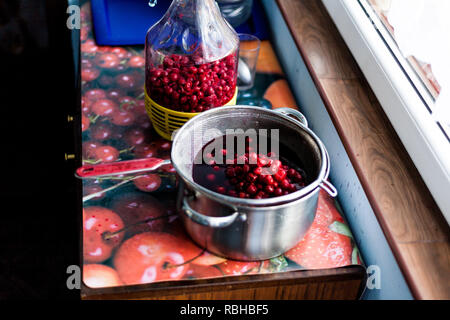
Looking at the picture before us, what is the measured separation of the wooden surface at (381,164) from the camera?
0.93m

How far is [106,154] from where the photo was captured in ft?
4.05

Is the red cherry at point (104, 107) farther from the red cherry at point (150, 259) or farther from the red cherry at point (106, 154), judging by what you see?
A: the red cherry at point (150, 259)

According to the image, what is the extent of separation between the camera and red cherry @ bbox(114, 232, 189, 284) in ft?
3.27

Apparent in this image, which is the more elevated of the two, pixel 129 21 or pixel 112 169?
pixel 129 21

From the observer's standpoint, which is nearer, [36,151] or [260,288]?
[260,288]

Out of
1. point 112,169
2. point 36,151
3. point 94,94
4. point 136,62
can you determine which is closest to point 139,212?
point 112,169

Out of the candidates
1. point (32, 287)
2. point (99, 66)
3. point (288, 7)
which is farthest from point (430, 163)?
point (32, 287)

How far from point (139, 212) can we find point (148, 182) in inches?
3.7

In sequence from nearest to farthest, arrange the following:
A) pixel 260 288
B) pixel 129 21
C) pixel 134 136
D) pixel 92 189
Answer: pixel 260 288, pixel 92 189, pixel 134 136, pixel 129 21

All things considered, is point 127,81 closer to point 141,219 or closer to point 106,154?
point 106,154

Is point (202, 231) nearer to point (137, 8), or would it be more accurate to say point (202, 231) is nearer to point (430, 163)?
point (430, 163)

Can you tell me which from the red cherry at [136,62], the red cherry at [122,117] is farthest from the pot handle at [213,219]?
the red cherry at [136,62]

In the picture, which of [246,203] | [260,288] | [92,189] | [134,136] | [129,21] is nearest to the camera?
[246,203]

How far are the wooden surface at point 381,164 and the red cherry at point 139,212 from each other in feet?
1.36
